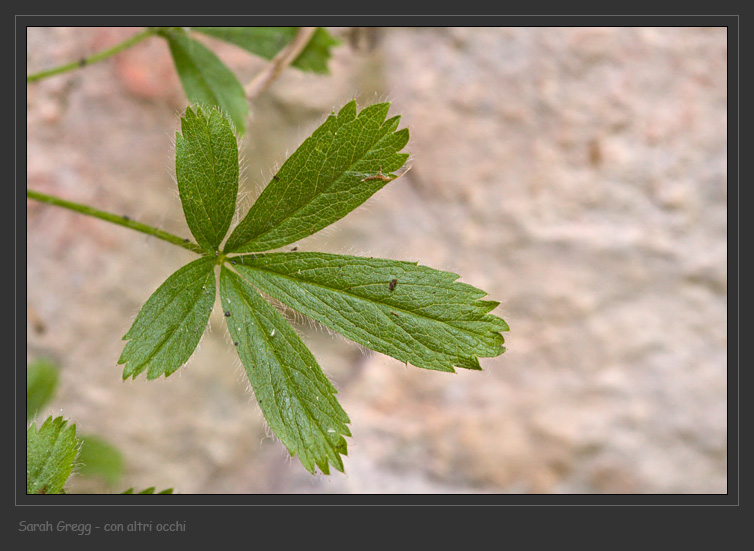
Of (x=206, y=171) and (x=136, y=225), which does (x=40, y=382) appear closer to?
(x=136, y=225)

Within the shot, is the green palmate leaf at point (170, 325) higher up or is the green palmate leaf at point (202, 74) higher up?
the green palmate leaf at point (202, 74)

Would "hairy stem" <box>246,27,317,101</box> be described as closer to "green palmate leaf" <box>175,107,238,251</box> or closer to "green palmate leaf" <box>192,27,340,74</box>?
"green palmate leaf" <box>192,27,340,74</box>

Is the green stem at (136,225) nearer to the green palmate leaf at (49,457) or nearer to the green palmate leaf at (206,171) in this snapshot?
the green palmate leaf at (206,171)

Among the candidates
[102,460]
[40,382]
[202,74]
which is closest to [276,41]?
[202,74]

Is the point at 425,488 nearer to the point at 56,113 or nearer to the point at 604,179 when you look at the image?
the point at 604,179

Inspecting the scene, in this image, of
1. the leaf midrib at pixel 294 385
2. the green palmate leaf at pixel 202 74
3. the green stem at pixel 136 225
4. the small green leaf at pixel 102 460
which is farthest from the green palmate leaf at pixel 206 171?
the small green leaf at pixel 102 460
